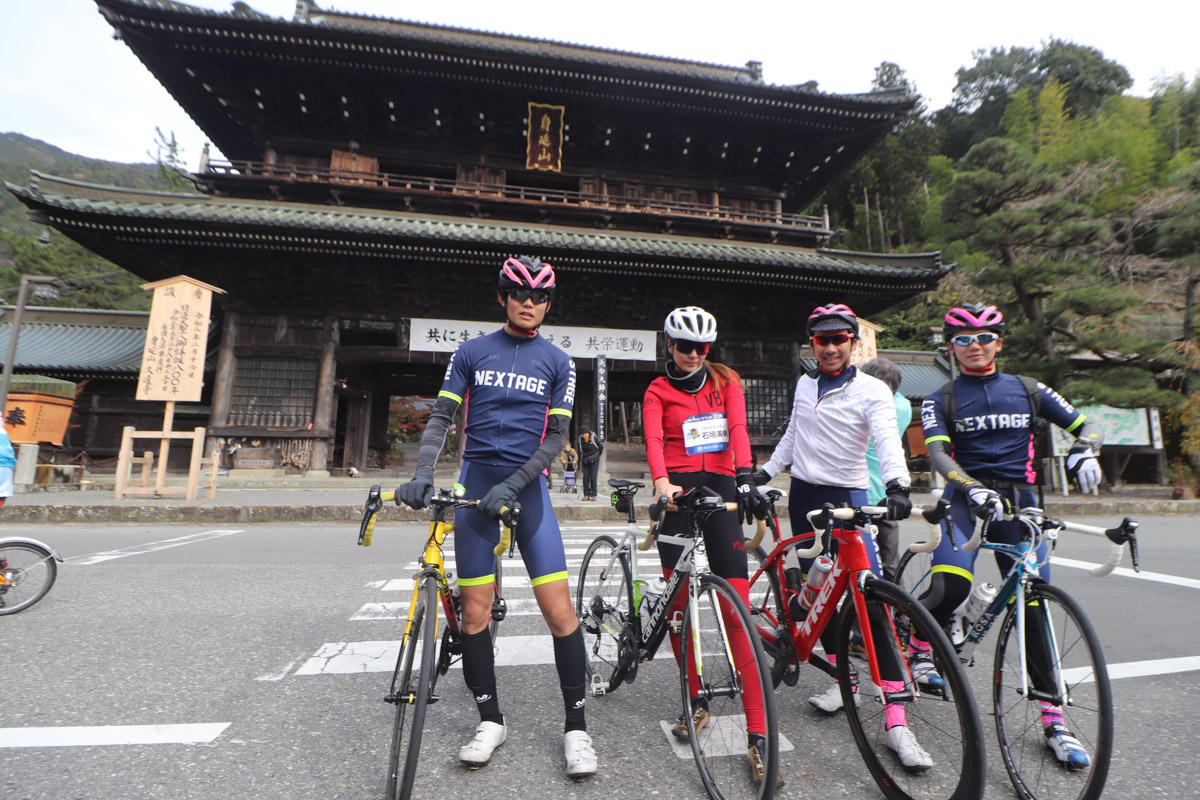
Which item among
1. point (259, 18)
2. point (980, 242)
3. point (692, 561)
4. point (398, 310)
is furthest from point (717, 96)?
point (692, 561)

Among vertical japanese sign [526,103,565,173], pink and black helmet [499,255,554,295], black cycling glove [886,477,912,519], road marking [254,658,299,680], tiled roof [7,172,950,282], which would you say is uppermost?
vertical japanese sign [526,103,565,173]

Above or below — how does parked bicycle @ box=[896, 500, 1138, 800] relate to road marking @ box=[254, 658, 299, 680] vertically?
above

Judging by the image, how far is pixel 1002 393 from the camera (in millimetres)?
2816

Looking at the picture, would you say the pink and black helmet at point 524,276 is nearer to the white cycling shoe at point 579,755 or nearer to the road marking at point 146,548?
the white cycling shoe at point 579,755

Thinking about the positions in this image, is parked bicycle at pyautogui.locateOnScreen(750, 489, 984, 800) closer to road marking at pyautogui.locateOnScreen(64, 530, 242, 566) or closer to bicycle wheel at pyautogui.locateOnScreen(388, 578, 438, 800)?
bicycle wheel at pyautogui.locateOnScreen(388, 578, 438, 800)

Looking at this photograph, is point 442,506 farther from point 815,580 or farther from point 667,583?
point 815,580

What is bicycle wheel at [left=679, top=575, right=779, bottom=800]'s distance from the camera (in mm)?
1986

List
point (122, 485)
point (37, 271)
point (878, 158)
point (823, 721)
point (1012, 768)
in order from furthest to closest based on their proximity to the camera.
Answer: point (878, 158) → point (37, 271) → point (122, 485) → point (823, 721) → point (1012, 768)

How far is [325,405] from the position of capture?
1295 centimetres

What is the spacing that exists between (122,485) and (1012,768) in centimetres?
1254

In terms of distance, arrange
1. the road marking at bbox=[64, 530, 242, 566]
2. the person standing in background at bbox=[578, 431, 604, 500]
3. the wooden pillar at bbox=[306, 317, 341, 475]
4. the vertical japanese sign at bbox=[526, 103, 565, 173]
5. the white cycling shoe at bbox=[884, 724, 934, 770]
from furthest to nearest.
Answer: the vertical japanese sign at bbox=[526, 103, 565, 173] → the wooden pillar at bbox=[306, 317, 341, 475] → the person standing in background at bbox=[578, 431, 604, 500] → the road marking at bbox=[64, 530, 242, 566] → the white cycling shoe at bbox=[884, 724, 934, 770]

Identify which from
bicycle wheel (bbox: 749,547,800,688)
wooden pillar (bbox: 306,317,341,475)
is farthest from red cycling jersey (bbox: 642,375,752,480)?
wooden pillar (bbox: 306,317,341,475)

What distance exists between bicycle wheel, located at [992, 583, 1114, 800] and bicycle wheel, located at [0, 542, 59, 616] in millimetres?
6399

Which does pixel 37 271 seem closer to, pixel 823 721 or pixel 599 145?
pixel 599 145
